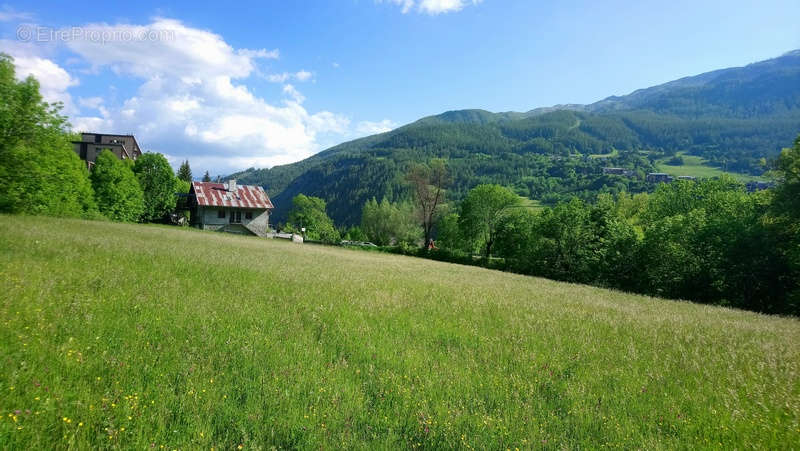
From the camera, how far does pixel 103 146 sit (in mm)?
84438

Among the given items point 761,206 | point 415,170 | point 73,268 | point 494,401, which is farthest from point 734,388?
point 415,170

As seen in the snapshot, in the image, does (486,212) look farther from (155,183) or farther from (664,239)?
(155,183)

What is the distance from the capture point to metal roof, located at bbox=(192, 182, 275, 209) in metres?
60.7

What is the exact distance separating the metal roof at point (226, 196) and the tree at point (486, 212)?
36.1 metres

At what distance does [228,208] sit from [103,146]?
48596mm

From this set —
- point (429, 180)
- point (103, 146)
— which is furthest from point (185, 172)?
point (429, 180)

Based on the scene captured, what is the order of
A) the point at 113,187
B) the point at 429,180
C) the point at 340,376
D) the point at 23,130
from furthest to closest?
the point at 429,180 < the point at 113,187 < the point at 23,130 < the point at 340,376

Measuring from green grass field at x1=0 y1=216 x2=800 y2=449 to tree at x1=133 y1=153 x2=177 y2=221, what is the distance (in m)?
67.2

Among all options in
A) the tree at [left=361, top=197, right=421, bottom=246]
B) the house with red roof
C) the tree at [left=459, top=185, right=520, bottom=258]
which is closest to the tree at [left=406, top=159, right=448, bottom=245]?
the tree at [left=459, top=185, right=520, bottom=258]

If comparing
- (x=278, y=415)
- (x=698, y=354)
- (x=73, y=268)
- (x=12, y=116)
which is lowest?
(x=698, y=354)

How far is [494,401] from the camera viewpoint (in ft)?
15.9

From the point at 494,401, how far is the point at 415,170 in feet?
173

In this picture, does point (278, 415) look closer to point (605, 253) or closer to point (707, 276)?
point (707, 276)

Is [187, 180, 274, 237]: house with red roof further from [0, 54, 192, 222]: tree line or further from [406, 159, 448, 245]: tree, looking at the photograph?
[406, 159, 448, 245]: tree
